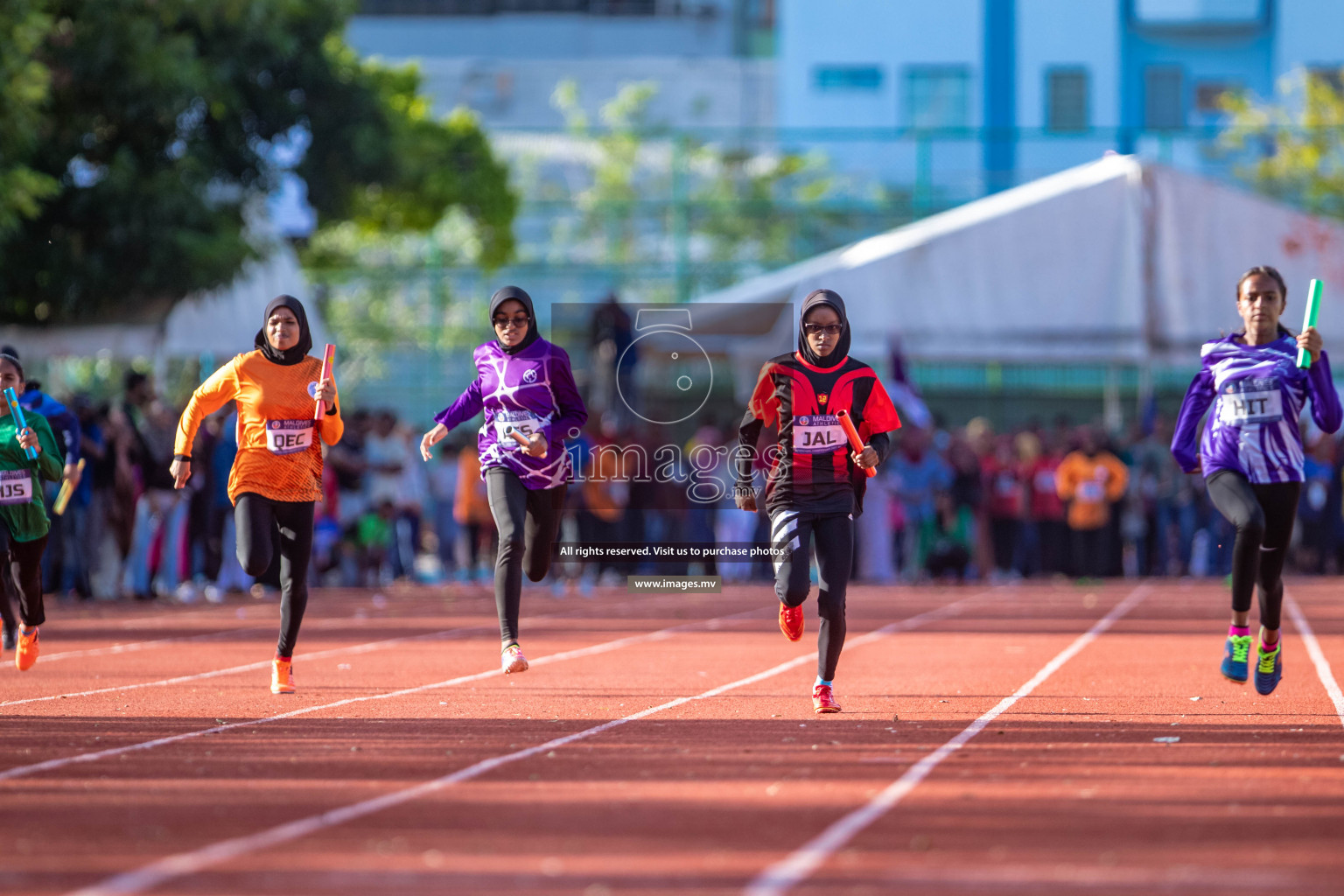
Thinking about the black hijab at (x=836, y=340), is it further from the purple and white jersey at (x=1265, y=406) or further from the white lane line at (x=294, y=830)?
the white lane line at (x=294, y=830)

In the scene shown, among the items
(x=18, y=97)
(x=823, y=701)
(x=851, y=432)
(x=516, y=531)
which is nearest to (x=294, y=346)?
(x=516, y=531)

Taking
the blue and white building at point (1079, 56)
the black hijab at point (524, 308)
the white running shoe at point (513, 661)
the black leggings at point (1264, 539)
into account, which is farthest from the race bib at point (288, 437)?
the blue and white building at point (1079, 56)

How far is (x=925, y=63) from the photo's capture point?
50.8 metres

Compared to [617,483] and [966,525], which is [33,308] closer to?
[617,483]

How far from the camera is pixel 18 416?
38.5 feet

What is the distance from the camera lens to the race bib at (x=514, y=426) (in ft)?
34.9

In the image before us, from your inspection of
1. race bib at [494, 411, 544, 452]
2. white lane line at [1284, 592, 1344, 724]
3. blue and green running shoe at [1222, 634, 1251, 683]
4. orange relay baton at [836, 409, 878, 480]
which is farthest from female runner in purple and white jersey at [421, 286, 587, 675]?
white lane line at [1284, 592, 1344, 724]

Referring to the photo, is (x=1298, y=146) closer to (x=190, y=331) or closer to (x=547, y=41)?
(x=190, y=331)

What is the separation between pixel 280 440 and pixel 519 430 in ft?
4.31

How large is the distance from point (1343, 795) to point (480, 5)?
205 feet

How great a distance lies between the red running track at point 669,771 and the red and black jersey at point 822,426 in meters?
1.11

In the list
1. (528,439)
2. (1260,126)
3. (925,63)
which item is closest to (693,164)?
(1260,126)

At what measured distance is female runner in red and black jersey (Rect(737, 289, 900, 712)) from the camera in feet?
31.7
